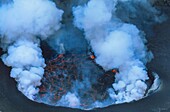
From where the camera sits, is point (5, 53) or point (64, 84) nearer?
point (64, 84)

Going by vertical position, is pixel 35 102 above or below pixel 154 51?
below

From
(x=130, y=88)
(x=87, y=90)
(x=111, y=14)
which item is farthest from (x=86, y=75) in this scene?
(x=111, y=14)

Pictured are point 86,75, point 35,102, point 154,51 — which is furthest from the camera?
point 154,51

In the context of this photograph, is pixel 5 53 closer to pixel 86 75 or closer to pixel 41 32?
pixel 41 32

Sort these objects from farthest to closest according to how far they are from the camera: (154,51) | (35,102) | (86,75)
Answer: (154,51) < (86,75) < (35,102)

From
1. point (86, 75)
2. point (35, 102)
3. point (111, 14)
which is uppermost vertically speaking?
point (111, 14)

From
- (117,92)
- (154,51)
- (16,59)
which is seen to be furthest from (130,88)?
(16,59)

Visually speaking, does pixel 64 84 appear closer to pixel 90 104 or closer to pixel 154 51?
pixel 90 104
